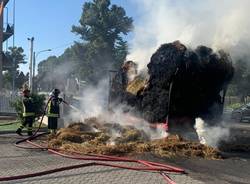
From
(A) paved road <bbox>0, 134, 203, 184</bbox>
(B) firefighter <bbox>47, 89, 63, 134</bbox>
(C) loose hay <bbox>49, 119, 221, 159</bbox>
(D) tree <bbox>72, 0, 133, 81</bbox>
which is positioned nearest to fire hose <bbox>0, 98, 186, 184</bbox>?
(A) paved road <bbox>0, 134, 203, 184</bbox>

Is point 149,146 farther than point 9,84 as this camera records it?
No

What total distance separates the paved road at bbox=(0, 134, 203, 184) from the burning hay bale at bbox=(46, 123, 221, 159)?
48.8 inches

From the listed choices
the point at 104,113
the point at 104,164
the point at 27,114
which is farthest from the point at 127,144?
the point at 27,114

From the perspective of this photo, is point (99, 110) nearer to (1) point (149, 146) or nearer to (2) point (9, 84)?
(1) point (149, 146)

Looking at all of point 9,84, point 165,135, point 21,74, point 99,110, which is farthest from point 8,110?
point 9,84

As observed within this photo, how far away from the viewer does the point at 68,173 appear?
9.09m

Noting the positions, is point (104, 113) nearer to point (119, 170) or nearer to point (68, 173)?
point (119, 170)

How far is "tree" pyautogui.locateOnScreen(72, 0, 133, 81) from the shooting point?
69.8 meters

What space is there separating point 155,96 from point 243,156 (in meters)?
3.24

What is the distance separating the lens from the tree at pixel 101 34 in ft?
229

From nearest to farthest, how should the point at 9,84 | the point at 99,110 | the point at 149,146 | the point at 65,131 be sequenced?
the point at 149,146 → the point at 65,131 → the point at 99,110 → the point at 9,84

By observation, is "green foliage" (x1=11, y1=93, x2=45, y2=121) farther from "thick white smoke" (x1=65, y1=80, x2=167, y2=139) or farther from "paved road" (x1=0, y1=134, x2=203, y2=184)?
"paved road" (x1=0, y1=134, x2=203, y2=184)

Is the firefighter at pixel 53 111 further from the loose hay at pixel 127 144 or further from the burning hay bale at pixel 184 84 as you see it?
the burning hay bale at pixel 184 84

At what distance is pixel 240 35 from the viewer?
1373 cm
